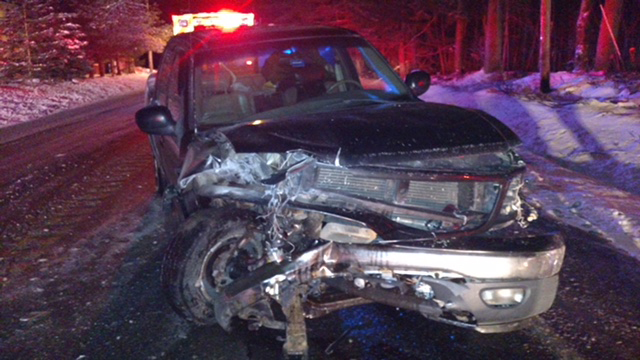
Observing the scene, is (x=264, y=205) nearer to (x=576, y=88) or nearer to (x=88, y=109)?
(x=576, y=88)

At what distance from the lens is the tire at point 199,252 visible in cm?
333

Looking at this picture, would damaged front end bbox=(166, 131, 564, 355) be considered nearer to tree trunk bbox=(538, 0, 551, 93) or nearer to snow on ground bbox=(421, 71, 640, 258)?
snow on ground bbox=(421, 71, 640, 258)

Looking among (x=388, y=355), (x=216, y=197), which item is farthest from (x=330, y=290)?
(x=216, y=197)

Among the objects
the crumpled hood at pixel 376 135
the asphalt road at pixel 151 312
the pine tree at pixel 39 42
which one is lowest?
the asphalt road at pixel 151 312

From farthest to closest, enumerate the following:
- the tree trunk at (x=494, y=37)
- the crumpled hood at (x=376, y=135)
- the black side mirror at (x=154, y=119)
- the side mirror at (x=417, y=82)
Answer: the tree trunk at (x=494, y=37) < the side mirror at (x=417, y=82) < the black side mirror at (x=154, y=119) < the crumpled hood at (x=376, y=135)

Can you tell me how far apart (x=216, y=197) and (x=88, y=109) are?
1613 cm

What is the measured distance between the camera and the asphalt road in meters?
3.39

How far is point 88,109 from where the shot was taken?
18.0 meters

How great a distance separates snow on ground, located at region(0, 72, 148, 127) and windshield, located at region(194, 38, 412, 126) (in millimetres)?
12296

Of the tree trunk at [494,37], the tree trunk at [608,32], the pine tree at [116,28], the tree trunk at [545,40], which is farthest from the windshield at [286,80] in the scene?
the pine tree at [116,28]

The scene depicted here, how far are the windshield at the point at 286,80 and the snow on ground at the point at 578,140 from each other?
2438 millimetres

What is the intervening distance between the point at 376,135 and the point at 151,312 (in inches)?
79.1

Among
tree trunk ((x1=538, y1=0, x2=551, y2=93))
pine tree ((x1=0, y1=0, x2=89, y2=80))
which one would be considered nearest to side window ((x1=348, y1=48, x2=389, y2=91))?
tree trunk ((x1=538, y1=0, x2=551, y2=93))

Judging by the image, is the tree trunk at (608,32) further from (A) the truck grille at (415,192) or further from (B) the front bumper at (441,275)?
(B) the front bumper at (441,275)
